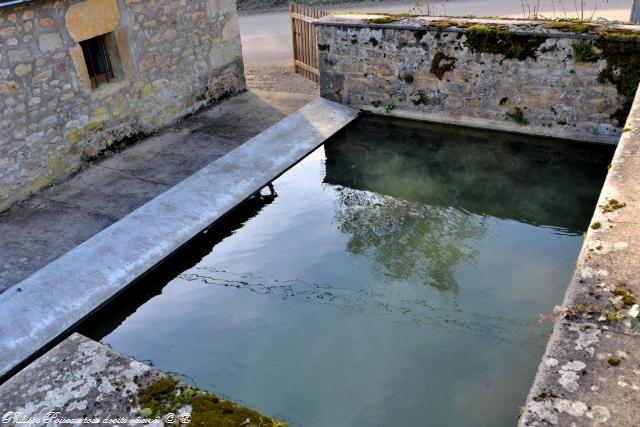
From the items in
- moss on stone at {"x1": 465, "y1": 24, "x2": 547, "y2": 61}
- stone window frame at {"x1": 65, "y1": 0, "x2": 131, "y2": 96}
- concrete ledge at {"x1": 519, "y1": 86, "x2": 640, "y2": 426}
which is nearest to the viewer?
concrete ledge at {"x1": 519, "y1": 86, "x2": 640, "y2": 426}

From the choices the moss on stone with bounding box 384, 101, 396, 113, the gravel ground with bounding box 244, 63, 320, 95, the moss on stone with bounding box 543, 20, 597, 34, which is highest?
the moss on stone with bounding box 543, 20, 597, 34

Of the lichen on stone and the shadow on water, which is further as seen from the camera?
the lichen on stone

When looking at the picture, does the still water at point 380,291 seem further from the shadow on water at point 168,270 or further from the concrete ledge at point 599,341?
the concrete ledge at point 599,341

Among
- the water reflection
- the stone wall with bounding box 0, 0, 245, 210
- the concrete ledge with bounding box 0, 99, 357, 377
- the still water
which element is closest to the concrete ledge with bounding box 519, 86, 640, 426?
the still water

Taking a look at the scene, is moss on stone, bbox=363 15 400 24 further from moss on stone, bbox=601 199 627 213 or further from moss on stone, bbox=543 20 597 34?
moss on stone, bbox=601 199 627 213

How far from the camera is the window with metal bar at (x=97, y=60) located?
8.07 m

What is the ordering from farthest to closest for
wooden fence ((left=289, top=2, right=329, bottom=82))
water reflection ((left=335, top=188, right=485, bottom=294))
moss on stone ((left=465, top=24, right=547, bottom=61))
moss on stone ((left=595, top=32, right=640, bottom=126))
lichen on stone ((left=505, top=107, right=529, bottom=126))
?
wooden fence ((left=289, top=2, right=329, bottom=82)) → lichen on stone ((left=505, top=107, right=529, bottom=126)) → moss on stone ((left=465, top=24, right=547, bottom=61)) → moss on stone ((left=595, top=32, right=640, bottom=126)) → water reflection ((left=335, top=188, right=485, bottom=294))

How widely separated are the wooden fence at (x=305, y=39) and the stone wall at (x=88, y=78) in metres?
1.47

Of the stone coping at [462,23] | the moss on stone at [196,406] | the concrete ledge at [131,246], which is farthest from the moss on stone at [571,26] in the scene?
the moss on stone at [196,406]

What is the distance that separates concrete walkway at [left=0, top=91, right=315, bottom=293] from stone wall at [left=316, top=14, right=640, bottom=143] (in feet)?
4.39

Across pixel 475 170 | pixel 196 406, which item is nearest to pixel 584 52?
pixel 475 170

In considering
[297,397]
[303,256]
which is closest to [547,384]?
[297,397]

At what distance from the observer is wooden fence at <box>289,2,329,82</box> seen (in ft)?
35.3

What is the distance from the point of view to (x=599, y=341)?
2871mm
